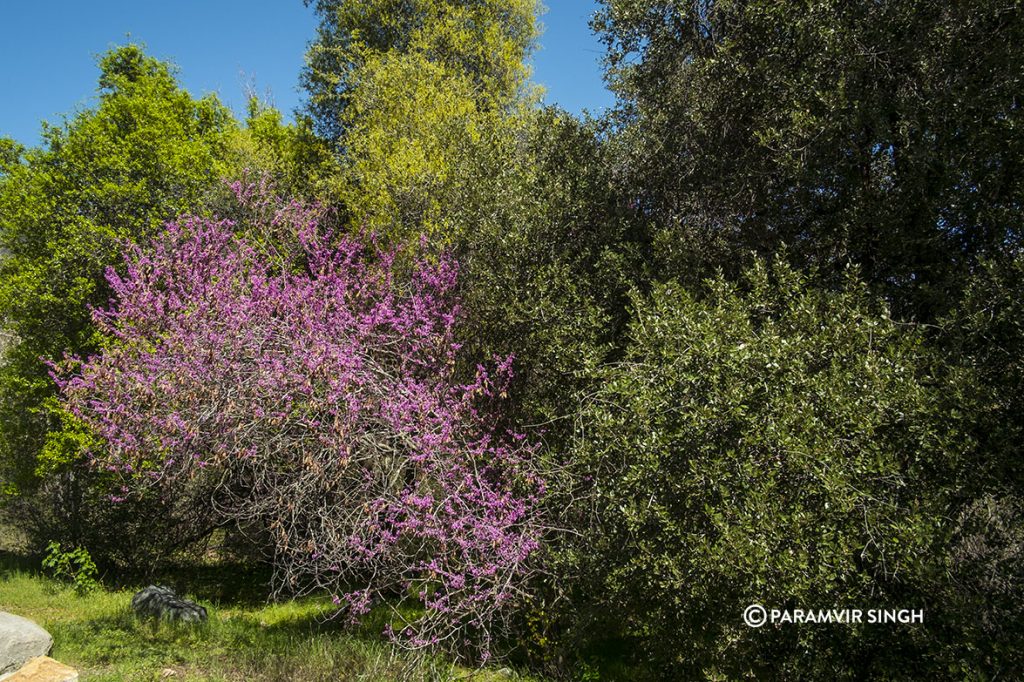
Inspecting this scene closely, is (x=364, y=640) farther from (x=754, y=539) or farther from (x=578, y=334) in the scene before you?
(x=754, y=539)

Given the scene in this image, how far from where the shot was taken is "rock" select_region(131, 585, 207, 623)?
385 inches

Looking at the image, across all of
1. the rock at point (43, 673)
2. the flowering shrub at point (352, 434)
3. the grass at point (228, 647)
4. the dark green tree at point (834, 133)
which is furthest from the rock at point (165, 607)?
the dark green tree at point (834, 133)

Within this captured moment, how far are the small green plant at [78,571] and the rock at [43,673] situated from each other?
625 cm

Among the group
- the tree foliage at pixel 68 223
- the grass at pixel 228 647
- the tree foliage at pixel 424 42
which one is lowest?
the grass at pixel 228 647

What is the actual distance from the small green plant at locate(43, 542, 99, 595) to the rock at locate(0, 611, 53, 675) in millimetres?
5102

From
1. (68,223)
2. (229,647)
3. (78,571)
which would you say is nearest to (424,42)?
(68,223)

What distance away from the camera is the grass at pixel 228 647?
24.6 ft

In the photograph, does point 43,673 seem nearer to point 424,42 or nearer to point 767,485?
point 767,485

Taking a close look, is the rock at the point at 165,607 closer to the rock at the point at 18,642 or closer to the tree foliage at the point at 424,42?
the rock at the point at 18,642

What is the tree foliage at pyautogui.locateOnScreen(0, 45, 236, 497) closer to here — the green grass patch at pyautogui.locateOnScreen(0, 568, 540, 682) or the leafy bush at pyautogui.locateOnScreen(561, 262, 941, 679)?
the green grass patch at pyautogui.locateOnScreen(0, 568, 540, 682)

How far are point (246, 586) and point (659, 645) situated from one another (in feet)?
33.0

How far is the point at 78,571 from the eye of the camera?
43.7 feet

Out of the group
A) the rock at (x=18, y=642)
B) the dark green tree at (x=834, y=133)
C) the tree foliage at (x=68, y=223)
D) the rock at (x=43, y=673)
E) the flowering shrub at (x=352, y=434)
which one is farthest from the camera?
the tree foliage at (x=68, y=223)

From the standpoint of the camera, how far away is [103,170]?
1432cm
